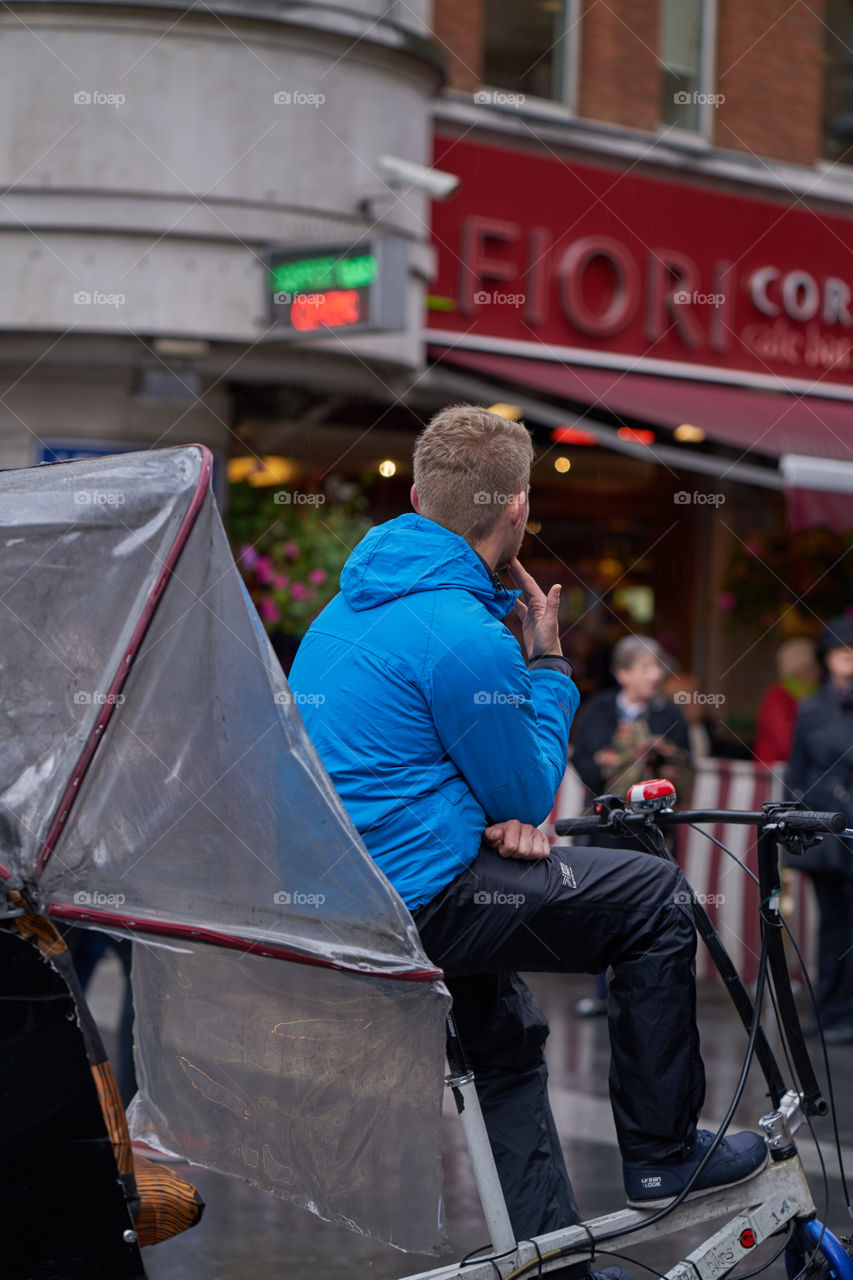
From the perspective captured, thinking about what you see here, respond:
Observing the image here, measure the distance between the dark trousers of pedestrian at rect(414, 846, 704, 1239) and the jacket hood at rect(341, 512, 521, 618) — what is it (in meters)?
0.53

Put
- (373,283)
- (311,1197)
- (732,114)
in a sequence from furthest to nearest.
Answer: (732,114) < (373,283) < (311,1197)

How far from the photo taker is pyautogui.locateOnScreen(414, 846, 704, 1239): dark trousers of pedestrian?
3021mm

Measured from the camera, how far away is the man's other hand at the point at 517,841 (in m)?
3.04

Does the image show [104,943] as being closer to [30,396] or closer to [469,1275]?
[469,1275]

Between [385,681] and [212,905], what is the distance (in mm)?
579

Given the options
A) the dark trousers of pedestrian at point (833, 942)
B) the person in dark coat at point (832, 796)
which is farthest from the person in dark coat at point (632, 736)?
the dark trousers of pedestrian at point (833, 942)

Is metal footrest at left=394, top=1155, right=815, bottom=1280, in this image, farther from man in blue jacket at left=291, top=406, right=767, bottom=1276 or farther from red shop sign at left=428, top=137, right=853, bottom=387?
red shop sign at left=428, top=137, right=853, bottom=387

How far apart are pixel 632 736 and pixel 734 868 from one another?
0.88 metres

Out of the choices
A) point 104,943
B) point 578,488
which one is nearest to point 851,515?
point 578,488

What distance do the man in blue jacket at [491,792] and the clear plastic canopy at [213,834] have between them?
0.28m

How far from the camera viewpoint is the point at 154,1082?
9.82 feet

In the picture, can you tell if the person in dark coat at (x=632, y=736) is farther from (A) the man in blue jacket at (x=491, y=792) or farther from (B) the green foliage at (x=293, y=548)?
(A) the man in blue jacket at (x=491, y=792)

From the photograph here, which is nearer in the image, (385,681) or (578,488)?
(385,681)

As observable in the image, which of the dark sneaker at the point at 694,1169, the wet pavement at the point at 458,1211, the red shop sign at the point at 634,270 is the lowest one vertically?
the wet pavement at the point at 458,1211
